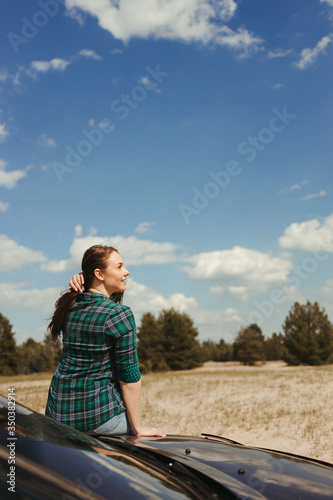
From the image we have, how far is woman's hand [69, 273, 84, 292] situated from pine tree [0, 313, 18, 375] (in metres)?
45.8

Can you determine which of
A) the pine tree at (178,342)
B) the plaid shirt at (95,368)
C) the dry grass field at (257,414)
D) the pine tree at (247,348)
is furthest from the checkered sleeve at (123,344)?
the pine tree at (247,348)

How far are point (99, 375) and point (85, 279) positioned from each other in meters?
0.65

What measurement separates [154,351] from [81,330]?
42893mm

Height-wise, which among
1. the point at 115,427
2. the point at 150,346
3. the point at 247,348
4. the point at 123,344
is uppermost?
the point at 123,344

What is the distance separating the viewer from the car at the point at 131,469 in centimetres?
129

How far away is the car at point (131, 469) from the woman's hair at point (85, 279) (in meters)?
0.79

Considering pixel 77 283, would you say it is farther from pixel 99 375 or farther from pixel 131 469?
pixel 131 469

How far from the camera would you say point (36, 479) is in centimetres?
128

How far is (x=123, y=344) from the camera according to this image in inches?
94.7

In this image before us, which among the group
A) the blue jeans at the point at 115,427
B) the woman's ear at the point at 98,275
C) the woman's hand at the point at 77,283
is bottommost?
the blue jeans at the point at 115,427

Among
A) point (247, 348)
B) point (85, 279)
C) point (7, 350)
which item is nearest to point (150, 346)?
point (247, 348)

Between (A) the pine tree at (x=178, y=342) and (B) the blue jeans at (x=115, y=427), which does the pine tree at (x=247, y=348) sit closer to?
(A) the pine tree at (x=178, y=342)

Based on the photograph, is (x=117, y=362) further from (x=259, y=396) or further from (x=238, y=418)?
(x=259, y=396)

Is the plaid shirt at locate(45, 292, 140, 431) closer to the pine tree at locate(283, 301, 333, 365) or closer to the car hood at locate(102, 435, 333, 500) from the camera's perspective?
the car hood at locate(102, 435, 333, 500)
